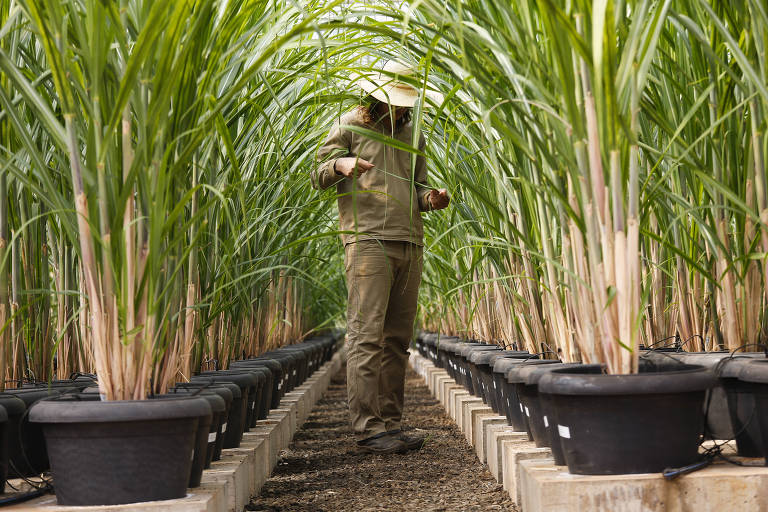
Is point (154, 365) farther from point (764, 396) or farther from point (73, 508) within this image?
point (764, 396)

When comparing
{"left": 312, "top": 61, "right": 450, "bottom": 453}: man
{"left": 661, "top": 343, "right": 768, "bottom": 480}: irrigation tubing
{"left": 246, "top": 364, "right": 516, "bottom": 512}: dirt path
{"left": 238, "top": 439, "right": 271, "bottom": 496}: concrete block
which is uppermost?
{"left": 312, "top": 61, "right": 450, "bottom": 453}: man

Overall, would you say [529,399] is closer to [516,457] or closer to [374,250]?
[516,457]

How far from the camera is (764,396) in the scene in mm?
1218

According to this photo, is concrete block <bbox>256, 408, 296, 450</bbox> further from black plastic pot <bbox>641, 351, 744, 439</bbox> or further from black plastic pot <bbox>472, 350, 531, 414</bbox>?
black plastic pot <bbox>641, 351, 744, 439</bbox>

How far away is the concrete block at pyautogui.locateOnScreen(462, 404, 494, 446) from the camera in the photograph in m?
2.47

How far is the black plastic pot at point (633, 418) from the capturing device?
45.0 inches

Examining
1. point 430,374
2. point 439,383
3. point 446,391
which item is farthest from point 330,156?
point 430,374

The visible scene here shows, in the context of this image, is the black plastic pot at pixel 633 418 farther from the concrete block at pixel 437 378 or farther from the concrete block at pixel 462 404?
the concrete block at pixel 437 378

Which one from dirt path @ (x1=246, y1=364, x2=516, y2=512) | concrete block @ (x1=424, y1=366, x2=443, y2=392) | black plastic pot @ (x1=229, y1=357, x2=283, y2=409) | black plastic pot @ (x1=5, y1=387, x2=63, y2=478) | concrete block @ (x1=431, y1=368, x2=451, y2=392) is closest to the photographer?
black plastic pot @ (x1=5, y1=387, x2=63, y2=478)

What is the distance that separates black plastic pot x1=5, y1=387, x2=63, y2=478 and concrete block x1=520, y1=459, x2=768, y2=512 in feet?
2.72

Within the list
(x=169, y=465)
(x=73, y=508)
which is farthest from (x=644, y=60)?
(x=73, y=508)

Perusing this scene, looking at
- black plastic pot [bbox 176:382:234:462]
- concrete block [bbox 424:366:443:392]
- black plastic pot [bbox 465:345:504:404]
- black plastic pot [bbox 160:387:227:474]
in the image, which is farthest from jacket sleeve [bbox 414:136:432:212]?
concrete block [bbox 424:366:443:392]

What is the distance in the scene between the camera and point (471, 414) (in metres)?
2.51

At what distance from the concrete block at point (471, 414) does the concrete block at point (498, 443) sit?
15.8 inches
